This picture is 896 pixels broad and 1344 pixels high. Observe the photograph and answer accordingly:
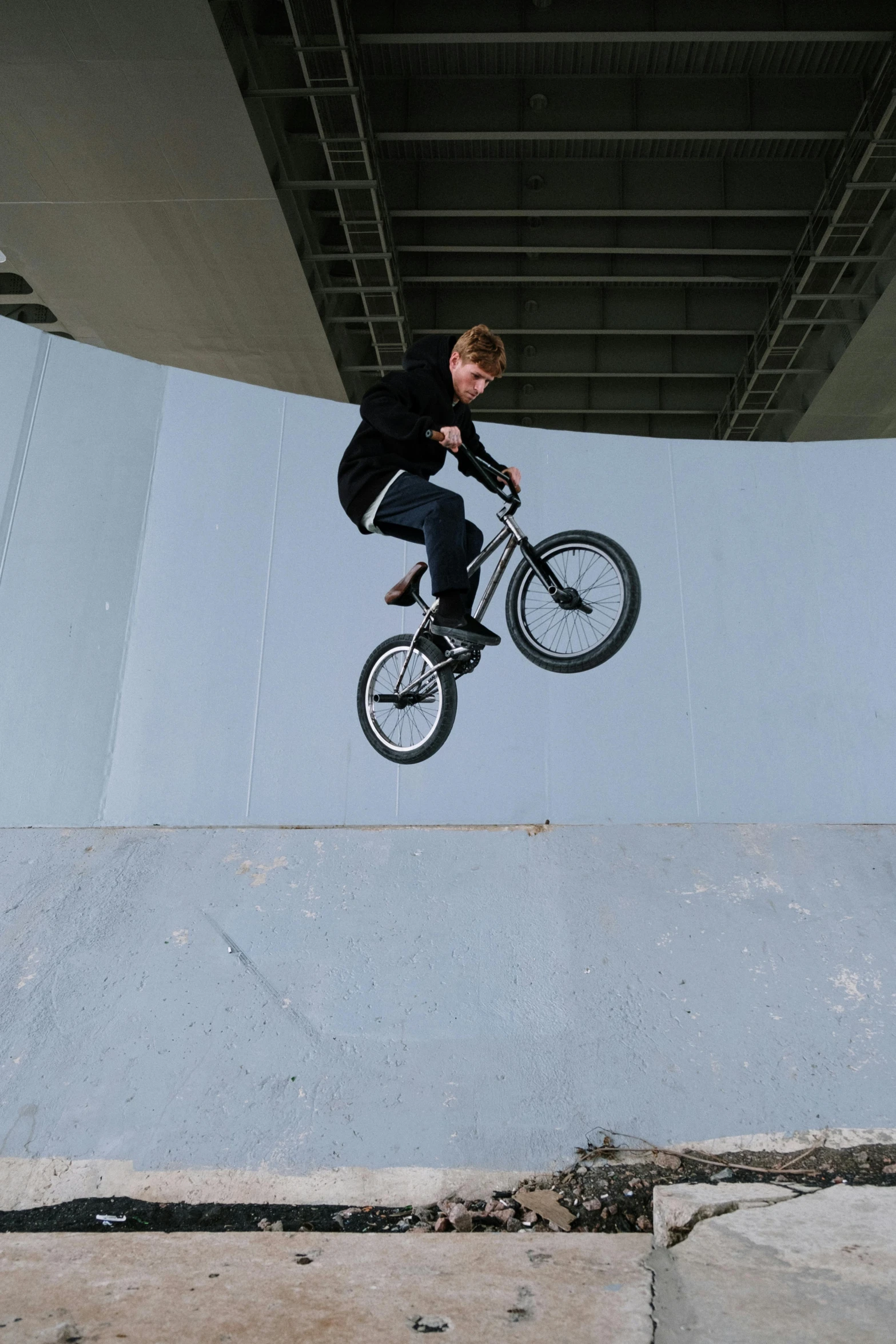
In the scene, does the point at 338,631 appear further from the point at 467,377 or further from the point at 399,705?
the point at 467,377

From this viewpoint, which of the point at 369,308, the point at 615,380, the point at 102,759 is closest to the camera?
the point at 102,759

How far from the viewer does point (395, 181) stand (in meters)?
7.57

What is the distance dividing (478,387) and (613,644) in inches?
43.5

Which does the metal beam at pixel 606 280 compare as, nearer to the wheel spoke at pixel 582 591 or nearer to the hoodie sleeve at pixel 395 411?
the wheel spoke at pixel 582 591

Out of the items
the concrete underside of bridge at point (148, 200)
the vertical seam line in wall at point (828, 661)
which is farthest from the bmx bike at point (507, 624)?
the concrete underside of bridge at point (148, 200)

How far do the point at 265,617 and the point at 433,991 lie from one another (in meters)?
2.36

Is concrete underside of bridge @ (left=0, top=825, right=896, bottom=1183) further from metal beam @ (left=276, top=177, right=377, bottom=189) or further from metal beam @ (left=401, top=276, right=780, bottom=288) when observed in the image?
metal beam @ (left=401, top=276, right=780, bottom=288)

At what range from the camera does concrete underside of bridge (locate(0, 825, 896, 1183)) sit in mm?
3193

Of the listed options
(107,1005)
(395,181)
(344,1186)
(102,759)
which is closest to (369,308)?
(395,181)

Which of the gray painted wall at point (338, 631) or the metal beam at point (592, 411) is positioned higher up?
the metal beam at point (592, 411)

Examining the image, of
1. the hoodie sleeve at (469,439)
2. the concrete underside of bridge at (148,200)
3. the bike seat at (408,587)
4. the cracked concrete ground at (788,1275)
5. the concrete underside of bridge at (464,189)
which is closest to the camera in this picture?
the cracked concrete ground at (788,1275)

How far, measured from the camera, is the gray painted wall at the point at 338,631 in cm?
485

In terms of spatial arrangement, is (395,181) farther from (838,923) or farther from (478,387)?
(838,923)

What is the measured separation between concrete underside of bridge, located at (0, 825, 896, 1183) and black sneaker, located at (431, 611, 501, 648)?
139 cm
